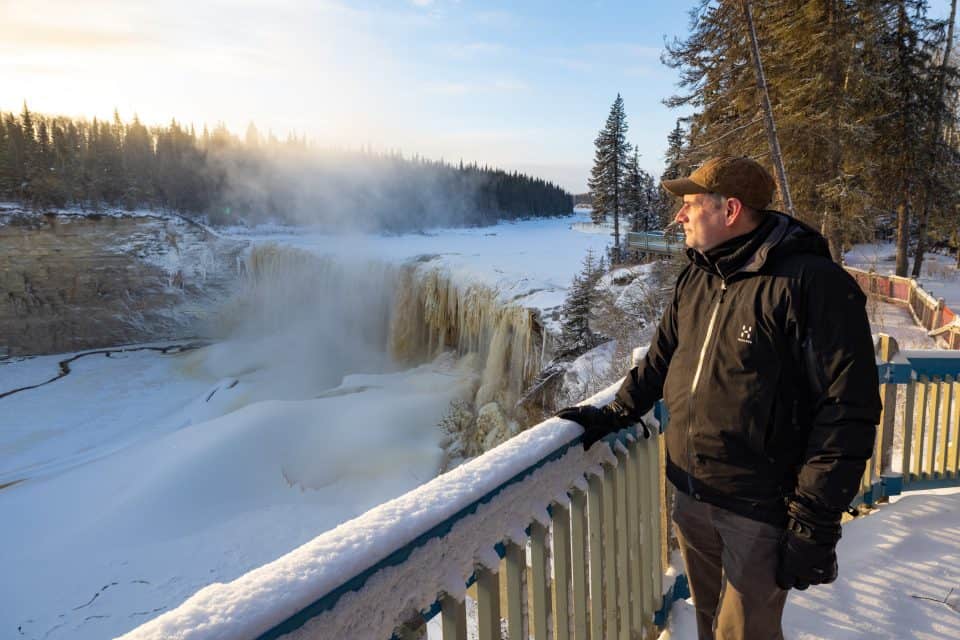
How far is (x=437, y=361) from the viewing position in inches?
863

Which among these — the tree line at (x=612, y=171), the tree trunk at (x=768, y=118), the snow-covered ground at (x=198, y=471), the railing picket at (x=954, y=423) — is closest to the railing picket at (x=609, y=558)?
the railing picket at (x=954, y=423)

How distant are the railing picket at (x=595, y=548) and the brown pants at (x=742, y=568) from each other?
389mm

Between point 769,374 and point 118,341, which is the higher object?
point 769,374

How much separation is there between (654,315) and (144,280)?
3947cm

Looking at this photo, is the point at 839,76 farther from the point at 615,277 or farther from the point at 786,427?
the point at 786,427

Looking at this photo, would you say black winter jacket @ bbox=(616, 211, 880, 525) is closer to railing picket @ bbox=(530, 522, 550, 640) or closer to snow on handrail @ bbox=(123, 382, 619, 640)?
snow on handrail @ bbox=(123, 382, 619, 640)

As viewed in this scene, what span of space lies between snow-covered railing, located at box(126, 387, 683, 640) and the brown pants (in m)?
0.35

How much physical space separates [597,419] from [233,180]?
76827mm

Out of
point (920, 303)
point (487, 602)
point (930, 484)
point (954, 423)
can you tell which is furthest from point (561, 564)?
point (920, 303)

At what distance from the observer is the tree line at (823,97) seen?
15.0 m

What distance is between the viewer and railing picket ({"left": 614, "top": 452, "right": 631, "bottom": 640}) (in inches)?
94.3

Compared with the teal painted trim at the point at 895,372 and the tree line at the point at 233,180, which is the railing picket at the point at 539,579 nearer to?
the teal painted trim at the point at 895,372

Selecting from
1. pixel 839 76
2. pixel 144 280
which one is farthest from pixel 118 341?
pixel 839 76

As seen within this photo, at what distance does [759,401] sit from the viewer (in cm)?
187
